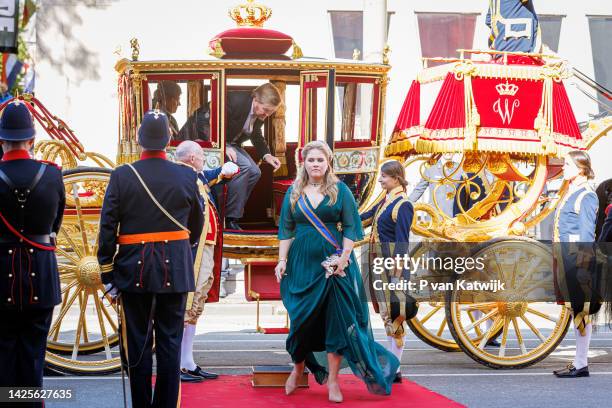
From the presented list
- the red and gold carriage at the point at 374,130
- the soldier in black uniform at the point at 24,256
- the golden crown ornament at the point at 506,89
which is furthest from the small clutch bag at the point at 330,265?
the golden crown ornament at the point at 506,89

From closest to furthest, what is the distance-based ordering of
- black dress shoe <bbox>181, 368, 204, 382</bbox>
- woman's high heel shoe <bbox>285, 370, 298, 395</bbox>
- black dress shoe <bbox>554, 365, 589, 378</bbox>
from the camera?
woman's high heel shoe <bbox>285, 370, 298, 395</bbox> < black dress shoe <bbox>181, 368, 204, 382</bbox> < black dress shoe <bbox>554, 365, 589, 378</bbox>

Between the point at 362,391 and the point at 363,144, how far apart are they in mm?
2861

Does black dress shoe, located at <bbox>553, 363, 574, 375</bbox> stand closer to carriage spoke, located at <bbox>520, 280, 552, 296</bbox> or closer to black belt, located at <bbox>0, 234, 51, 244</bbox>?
carriage spoke, located at <bbox>520, 280, 552, 296</bbox>

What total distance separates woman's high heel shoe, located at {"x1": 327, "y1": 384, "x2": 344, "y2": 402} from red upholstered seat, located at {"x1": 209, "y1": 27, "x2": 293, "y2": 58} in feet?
11.8

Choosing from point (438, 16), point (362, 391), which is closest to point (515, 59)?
point (362, 391)

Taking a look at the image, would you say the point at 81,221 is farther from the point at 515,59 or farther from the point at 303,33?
the point at 303,33

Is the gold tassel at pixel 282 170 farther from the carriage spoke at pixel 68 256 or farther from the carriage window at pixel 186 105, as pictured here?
the carriage spoke at pixel 68 256

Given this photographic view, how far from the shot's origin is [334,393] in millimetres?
7598

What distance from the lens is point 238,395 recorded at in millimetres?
7840

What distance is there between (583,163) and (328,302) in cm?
265

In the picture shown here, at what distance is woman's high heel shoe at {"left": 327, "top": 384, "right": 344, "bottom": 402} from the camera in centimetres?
758

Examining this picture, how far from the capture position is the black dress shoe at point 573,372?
9.01 meters

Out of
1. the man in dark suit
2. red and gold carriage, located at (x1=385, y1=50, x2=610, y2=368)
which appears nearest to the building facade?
the man in dark suit

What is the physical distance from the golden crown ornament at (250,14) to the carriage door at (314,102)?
926 mm
